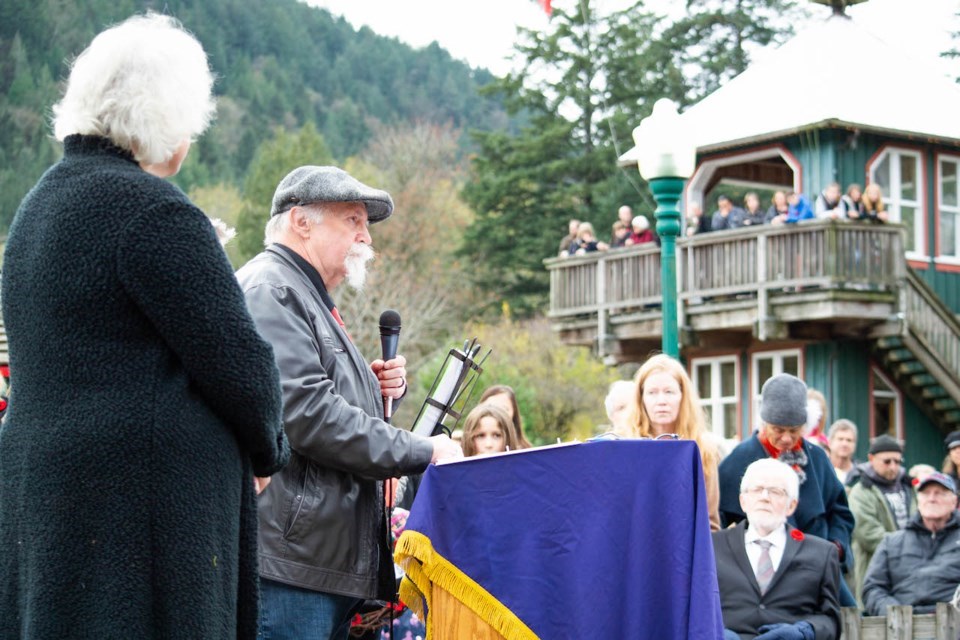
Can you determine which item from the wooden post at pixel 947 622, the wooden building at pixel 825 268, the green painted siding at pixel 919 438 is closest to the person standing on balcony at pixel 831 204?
the wooden building at pixel 825 268

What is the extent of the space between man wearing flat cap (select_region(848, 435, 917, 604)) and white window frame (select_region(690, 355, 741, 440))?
19.2m

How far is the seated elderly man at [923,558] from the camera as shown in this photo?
10.2 meters

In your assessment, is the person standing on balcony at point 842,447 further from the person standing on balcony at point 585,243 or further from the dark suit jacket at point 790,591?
the person standing on balcony at point 585,243

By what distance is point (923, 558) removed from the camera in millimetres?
10430

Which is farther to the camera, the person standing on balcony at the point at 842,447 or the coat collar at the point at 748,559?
the person standing on balcony at the point at 842,447

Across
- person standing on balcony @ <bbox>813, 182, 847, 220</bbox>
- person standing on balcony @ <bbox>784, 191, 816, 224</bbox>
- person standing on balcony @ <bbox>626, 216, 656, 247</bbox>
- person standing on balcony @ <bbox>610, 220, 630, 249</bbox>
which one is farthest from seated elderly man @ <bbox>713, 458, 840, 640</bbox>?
person standing on balcony @ <bbox>610, 220, 630, 249</bbox>

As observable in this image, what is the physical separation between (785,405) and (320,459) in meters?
4.15

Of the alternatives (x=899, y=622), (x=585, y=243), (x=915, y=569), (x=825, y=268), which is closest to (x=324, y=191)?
(x=899, y=622)

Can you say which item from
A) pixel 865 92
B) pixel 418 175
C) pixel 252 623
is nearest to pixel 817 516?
pixel 252 623

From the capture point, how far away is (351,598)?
5020 millimetres

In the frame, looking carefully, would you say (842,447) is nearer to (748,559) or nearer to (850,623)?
(850,623)

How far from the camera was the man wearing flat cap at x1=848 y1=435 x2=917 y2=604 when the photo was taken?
12.3 meters

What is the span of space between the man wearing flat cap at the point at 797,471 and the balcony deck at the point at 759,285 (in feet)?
63.9

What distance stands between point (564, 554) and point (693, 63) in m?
49.8
